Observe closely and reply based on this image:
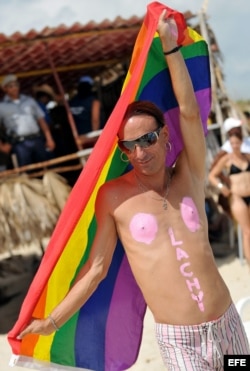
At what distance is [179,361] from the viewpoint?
2.24 m

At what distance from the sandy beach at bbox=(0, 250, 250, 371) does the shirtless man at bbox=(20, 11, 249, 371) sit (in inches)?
92.0

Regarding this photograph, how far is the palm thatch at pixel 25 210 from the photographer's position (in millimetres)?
6105

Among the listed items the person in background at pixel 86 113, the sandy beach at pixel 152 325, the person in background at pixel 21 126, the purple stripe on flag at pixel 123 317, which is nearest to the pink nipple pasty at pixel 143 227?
the purple stripe on flag at pixel 123 317

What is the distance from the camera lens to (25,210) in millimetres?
6098

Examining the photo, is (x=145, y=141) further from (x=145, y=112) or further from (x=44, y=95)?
(x=44, y=95)

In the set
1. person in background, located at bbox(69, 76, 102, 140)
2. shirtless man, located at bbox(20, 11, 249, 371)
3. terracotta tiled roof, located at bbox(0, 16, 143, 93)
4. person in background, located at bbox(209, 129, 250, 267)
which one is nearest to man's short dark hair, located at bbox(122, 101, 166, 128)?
shirtless man, located at bbox(20, 11, 249, 371)

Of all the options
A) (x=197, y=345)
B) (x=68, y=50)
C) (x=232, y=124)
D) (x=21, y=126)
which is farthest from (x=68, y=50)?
(x=197, y=345)

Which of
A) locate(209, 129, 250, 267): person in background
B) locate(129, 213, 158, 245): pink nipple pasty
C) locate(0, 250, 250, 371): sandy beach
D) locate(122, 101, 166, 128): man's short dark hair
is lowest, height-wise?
locate(0, 250, 250, 371): sandy beach

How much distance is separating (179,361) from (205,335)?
136 millimetres

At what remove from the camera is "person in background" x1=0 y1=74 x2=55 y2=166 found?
6.72 m

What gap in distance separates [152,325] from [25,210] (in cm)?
177

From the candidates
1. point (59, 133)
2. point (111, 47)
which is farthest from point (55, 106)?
point (111, 47)

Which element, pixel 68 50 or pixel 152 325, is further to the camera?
pixel 68 50

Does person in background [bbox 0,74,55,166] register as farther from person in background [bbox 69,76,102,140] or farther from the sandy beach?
the sandy beach
